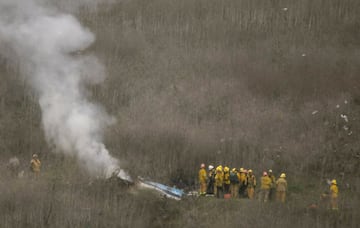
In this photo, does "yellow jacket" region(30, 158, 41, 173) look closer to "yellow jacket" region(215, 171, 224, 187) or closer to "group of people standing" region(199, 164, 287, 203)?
"group of people standing" region(199, 164, 287, 203)

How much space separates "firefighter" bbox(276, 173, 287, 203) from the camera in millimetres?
17516

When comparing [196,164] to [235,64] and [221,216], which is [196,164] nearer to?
[221,216]

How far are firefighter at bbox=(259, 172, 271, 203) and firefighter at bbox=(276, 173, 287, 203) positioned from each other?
0.25m

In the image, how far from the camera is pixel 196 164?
68.5 ft

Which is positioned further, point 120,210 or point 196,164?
point 196,164

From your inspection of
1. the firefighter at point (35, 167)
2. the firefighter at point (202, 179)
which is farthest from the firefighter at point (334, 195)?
the firefighter at point (35, 167)

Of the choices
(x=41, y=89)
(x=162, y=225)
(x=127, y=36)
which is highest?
(x=127, y=36)

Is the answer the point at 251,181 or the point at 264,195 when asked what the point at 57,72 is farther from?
the point at 264,195

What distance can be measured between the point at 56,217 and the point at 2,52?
1164 centimetres

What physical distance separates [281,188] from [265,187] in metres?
0.45

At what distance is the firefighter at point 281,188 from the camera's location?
17.5 m

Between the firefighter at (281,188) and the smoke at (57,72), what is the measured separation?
190 inches

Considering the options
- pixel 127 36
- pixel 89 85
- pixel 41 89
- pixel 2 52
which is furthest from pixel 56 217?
pixel 127 36

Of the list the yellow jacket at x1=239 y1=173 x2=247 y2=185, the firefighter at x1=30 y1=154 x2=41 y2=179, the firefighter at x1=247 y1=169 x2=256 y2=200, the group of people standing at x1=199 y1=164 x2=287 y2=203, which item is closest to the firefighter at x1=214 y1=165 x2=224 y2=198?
the group of people standing at x1=199 y1=164 x2=287 y2=203
